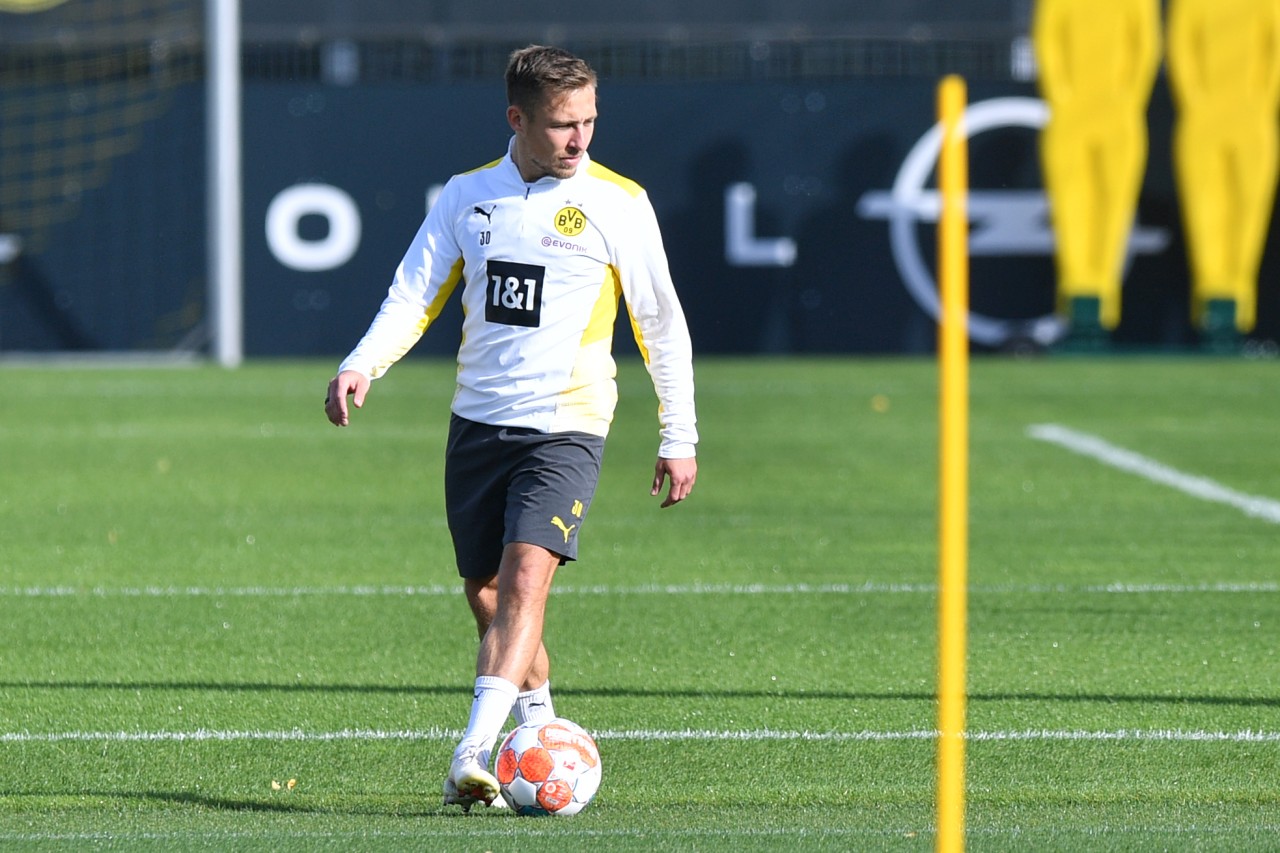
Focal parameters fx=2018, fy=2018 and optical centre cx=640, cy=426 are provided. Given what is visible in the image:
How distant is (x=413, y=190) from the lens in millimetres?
20312

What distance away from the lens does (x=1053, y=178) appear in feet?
63.8

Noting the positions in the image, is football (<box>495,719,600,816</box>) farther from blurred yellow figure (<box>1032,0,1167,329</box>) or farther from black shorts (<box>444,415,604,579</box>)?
blurred yellow figure (<box>1032,0,1167,329</box>)

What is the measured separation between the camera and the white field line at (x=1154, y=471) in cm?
1069

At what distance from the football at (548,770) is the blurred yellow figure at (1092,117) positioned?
15476 millimetres

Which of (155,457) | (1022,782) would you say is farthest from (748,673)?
(155,457)

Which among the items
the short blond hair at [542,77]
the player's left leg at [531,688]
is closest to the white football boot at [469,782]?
the player's left leg at [531,688]

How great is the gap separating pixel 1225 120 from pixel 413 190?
797 centimetres

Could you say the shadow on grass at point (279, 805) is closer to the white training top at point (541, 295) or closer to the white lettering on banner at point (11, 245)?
the white training top at point (541, 295)

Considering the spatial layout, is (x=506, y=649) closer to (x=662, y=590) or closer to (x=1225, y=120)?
(x=662, y=590)

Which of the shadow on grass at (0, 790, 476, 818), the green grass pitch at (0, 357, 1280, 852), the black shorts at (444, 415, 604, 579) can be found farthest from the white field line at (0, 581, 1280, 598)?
the black shorts at (444, 415, 604, 579)

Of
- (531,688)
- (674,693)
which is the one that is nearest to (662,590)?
(674,693)

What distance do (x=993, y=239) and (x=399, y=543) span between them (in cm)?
1193

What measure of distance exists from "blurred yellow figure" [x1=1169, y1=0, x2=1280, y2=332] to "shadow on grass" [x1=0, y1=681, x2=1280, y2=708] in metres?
14.2

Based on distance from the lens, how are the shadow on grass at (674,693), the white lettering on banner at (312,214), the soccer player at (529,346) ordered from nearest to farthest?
the soccer player at (529,346)
the shadow on grass at (674,693)
the white lettering on banner at (312,214)
